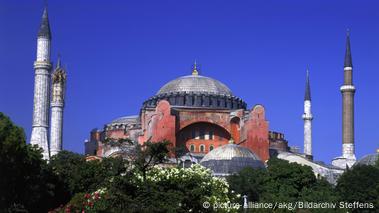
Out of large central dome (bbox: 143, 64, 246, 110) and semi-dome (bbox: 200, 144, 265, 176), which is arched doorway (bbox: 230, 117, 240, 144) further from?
semi-dome (bbox: 200, 144, 265, 176)

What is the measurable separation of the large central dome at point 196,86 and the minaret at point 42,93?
36.8ft

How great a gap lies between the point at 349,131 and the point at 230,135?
8.23m

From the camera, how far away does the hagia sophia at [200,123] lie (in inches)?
2208

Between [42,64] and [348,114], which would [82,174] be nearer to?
[42,64]

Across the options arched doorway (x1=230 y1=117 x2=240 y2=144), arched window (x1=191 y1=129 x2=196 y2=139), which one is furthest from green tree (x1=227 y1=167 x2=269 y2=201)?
arched window (x1=191 y1=129 x2=196 y2=139)

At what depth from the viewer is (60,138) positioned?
196ft

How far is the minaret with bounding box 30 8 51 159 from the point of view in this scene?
5572 cm

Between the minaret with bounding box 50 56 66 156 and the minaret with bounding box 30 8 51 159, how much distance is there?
290 cm

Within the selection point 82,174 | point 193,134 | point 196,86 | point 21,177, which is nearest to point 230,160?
point 193,134

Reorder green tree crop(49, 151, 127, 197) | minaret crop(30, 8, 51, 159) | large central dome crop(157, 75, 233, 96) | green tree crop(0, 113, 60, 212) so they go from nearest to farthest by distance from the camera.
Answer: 1. green tree crop(0, 113, 60, 212)
2. green tree crop(49, 151, 127, 197)
3. minaret crop(30, 8, 51, 159)
4. large central dome crop(157, 75, 233, 96)

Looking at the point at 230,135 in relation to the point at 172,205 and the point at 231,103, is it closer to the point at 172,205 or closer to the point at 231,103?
the point at 231,103

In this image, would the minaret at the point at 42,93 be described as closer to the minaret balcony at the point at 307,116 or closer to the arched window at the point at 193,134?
the arched window at the point at 193,134

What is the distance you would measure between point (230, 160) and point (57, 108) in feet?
48.2

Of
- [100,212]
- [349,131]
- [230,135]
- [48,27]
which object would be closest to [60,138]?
[48,27]
